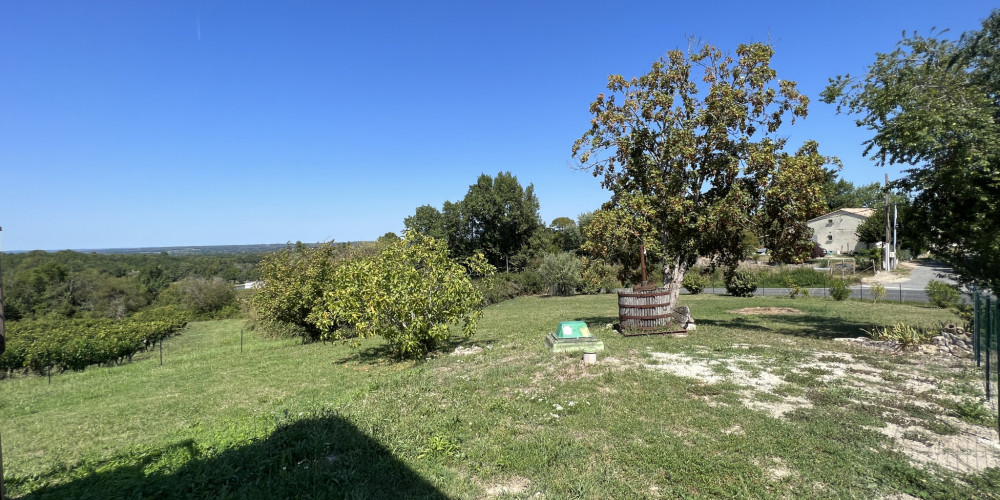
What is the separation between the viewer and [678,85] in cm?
1261

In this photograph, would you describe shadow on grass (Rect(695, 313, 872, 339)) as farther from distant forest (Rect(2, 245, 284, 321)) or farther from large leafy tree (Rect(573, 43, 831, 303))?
distant forest (Rect(2, 245, 284, 321))

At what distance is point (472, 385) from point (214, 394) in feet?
19.0

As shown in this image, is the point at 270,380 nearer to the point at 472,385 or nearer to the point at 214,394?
the point at 214,394

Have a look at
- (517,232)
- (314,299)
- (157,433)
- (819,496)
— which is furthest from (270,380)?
(517,232)

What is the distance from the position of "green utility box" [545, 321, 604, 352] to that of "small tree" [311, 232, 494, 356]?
209 centimetres

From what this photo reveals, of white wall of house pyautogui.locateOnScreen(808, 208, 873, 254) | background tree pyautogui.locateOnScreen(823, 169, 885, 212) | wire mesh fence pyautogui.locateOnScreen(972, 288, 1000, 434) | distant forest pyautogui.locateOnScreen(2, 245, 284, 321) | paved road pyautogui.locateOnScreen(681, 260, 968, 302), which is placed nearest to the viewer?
wire mesh fence pyautogui.locateOnScreen(972, 288, 1000, 434)

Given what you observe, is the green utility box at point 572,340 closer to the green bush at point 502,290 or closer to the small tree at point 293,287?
the small tree at point 293,287

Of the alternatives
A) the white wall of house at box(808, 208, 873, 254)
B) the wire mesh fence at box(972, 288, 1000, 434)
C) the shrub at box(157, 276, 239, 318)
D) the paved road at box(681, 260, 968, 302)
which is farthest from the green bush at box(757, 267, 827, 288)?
the shrub at box(157, 276, 239, 318)

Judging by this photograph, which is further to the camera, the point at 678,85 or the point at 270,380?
the point at 678,85

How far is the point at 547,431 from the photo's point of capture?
5.25 metres

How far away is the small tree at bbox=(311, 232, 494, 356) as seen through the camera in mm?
9766

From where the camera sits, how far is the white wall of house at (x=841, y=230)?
4800 centimetres

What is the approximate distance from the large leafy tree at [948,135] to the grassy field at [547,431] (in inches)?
126

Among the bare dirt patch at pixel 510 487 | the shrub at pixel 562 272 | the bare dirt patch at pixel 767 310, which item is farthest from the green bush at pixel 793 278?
the bare dirt patch at pixel 510 487
